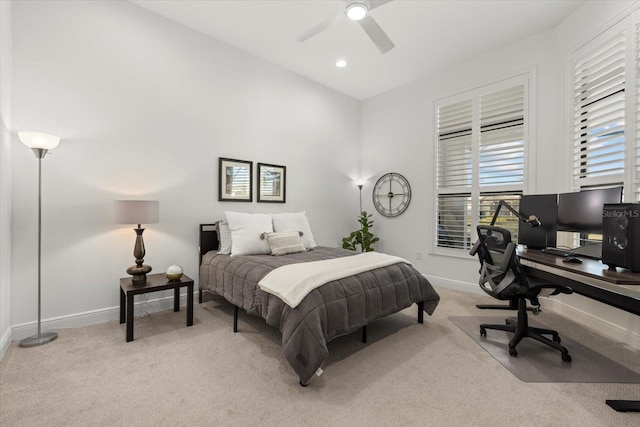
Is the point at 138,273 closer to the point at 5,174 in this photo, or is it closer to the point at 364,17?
the point at 5,174

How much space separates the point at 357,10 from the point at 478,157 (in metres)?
2.72

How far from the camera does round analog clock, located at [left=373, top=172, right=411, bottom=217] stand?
4945 mm

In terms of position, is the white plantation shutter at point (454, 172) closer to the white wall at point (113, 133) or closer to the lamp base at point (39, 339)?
the white wall at point (113, 133)

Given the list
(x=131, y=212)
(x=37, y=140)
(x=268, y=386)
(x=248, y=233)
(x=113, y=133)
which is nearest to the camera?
(x=268, y=386)

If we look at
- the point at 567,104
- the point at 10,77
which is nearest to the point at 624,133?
the point at 567,104

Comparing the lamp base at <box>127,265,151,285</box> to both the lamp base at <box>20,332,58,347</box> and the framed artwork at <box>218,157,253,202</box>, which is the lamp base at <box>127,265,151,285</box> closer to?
the lamp base at <box>20,332,58,347</box>

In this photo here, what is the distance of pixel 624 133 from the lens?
263cm

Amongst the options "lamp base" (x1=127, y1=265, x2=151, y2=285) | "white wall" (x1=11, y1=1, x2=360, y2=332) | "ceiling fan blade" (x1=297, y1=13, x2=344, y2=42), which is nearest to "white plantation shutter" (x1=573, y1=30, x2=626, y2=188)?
"ceiling fan blade" (x1=297, y1=13, x2=344, y2=42)

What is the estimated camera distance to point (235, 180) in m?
3.94

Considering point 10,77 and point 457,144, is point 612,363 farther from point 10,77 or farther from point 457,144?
point 10,77

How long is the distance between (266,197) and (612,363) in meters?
3.90

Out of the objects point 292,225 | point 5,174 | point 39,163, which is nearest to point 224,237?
point 292,225

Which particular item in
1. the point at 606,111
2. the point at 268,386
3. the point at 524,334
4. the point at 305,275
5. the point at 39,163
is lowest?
the point at 268,386

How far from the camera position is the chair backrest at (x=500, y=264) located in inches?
88.4
